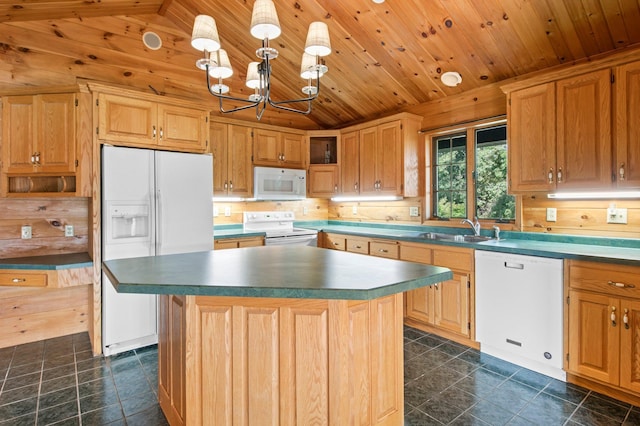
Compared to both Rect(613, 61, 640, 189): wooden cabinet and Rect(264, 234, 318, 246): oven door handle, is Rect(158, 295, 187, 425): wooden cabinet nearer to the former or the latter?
Rect(264, 234, 318, 246): oven door handle

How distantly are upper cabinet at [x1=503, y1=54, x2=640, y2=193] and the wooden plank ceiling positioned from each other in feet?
1.11

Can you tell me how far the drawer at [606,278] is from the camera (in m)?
2.15

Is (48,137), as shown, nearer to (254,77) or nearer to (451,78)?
(254,77)

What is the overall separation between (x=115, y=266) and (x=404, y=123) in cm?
320

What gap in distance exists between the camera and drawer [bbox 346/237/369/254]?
13.2ft

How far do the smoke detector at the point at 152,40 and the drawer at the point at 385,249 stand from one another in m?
3.21

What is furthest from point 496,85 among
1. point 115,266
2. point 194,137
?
point 115,266

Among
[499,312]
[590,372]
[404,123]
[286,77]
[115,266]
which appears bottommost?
[590,372]

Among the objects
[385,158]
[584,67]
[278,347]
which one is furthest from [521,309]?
[385,158]

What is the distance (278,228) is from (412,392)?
284cm

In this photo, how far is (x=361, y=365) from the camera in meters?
1.65

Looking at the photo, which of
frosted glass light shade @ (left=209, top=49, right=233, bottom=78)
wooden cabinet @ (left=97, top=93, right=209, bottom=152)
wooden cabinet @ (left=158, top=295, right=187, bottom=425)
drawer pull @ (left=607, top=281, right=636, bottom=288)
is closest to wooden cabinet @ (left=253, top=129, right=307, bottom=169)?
wooden cabinet @ (left=97, top=93, right=209, bottom=152)

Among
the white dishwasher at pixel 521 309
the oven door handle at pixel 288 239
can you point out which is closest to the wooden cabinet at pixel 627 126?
the white dishwasher at pixel 521 309

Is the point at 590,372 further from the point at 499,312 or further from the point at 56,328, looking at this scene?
the point at 56,328
